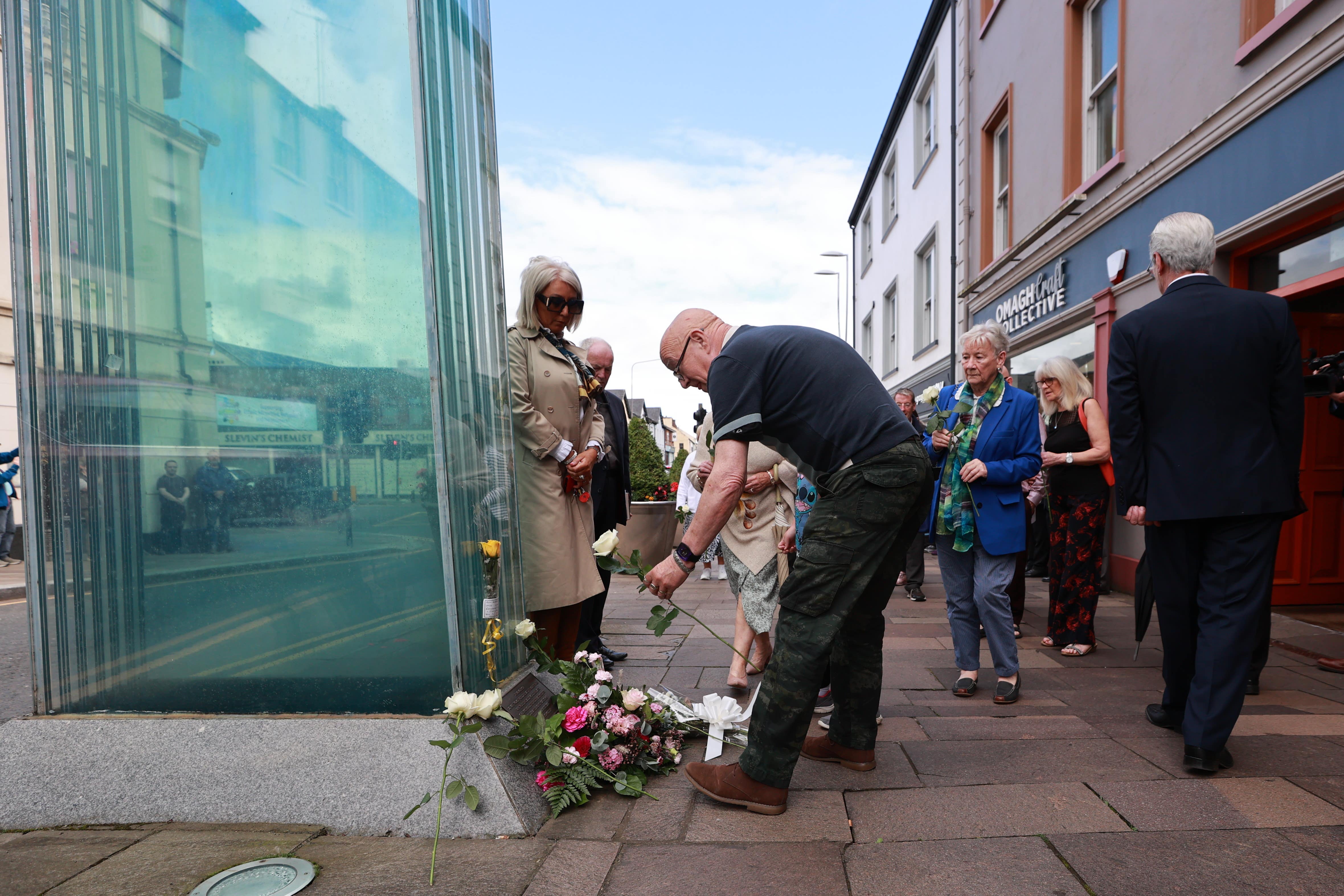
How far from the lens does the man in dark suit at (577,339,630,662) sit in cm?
460

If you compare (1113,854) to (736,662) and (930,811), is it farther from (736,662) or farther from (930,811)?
(736,662)

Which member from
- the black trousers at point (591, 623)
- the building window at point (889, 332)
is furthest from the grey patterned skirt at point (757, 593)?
the building window at point (889, 332)

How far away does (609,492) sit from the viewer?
4.77 metres

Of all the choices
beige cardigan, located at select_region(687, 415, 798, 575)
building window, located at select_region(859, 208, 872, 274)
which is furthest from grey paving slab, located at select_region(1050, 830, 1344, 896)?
building window, located at select_region(859, 208, 872, 274)

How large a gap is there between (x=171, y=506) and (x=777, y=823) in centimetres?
223

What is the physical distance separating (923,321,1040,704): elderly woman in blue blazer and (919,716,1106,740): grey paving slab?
30cm

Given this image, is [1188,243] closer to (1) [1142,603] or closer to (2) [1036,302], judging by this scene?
(1) [1142,603]

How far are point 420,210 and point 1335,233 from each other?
537 cm

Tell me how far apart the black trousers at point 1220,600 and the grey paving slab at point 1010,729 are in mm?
452

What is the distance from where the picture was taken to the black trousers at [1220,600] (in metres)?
2.69

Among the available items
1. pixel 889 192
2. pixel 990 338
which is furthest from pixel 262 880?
pixel 889 192

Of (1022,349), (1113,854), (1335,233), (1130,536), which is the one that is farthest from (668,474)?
(1113,854)

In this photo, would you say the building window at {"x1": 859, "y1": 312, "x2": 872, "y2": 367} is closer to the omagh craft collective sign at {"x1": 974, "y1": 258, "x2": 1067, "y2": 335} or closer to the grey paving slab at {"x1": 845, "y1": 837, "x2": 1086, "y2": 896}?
the omagh craft collective sign at {"x1": 974, "y1": 258, "x2": 1067, "y2": 335}

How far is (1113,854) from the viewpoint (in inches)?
84.4
